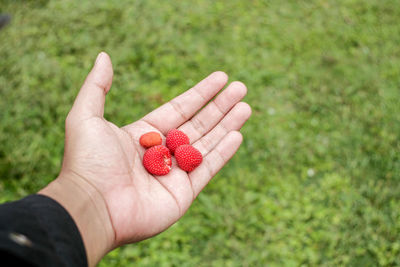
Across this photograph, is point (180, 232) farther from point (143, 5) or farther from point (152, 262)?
point (143, 5)

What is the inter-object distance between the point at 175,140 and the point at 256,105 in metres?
2.04

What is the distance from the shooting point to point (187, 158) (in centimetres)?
247

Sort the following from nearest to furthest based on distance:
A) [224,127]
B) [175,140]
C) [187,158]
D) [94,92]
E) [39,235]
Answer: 1. [39,235]
2. [94,92]
3. [187,158]
4. [175,140]
5. [224,127]

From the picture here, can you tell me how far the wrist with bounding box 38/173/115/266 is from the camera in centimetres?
174

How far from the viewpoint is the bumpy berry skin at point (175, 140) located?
2654 mm

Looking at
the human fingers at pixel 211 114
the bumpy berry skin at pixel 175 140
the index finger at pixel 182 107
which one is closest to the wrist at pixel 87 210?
the bumpy berry skin at pixel 175 140

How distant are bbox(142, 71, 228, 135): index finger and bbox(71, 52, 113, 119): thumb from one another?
22.8 inches

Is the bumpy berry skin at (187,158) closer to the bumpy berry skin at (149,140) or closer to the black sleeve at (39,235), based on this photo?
the bumpy berry skin at (149,140)

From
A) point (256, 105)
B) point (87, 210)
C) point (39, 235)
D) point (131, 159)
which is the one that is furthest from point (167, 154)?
point (256, 105)

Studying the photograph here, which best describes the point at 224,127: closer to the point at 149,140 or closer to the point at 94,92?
the point at 149,140

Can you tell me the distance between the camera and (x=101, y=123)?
2205 mm

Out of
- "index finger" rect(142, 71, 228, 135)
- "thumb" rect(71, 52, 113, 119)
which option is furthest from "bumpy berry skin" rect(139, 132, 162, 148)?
"thumb" rect(71, 52, 113, 119)

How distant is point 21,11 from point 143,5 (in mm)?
1852

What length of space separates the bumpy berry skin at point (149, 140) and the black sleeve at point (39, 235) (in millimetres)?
978
